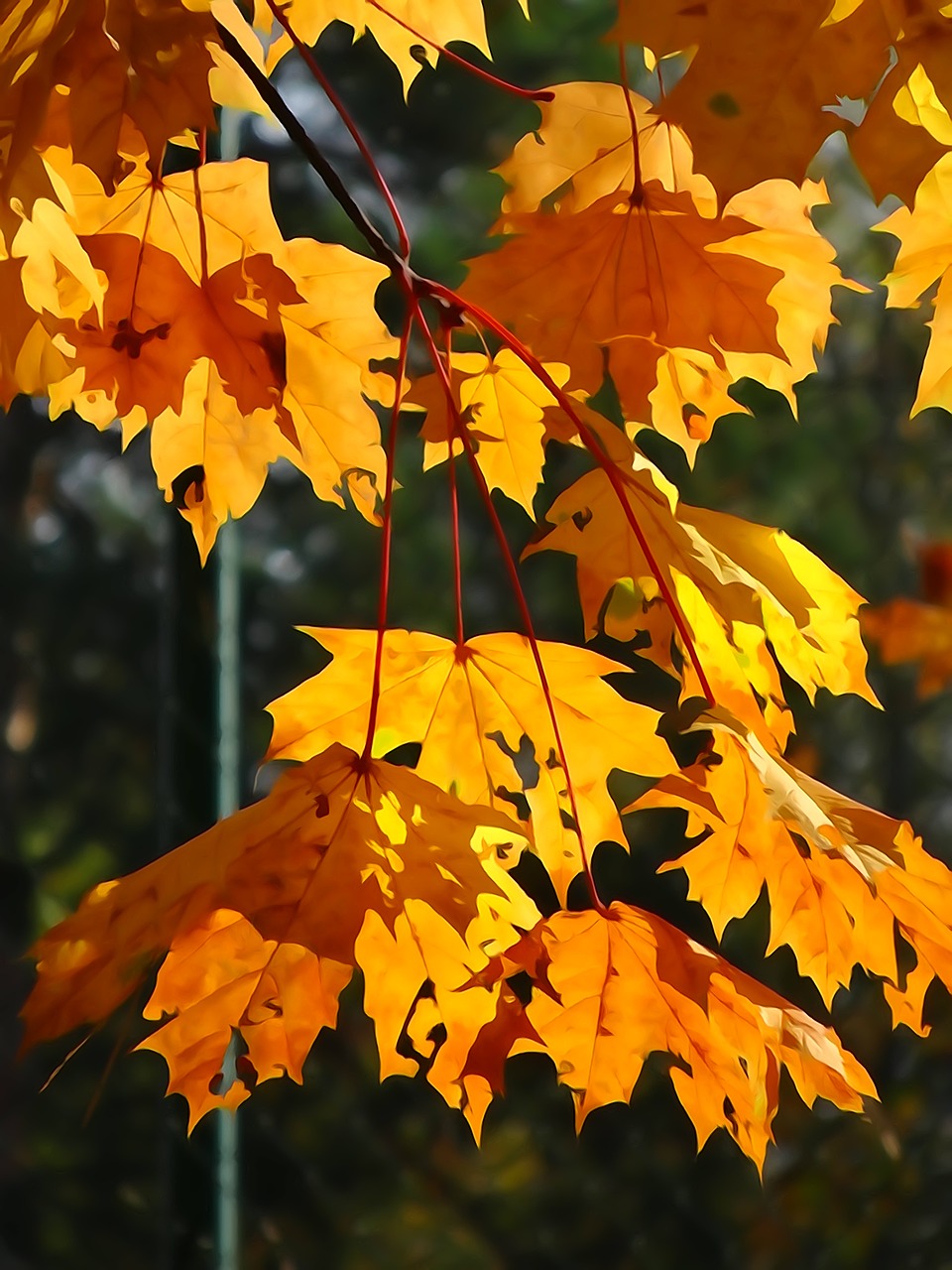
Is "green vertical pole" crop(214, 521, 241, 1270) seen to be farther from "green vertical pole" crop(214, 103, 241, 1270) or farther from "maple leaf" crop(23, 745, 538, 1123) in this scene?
"maple leaf" crop(23, 745, 538, 1123)

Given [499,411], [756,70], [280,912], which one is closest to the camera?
[756,70]

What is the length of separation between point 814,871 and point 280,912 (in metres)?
0.26

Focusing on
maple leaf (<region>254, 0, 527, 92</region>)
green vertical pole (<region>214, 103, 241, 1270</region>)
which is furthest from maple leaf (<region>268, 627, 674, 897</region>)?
green vertical pole (<region>214, 103, 241, 1270</region>)

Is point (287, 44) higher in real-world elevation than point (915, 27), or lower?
higher

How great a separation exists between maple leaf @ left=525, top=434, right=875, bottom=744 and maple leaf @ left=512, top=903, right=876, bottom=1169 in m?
0.17

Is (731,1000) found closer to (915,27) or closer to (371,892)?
(371,892)

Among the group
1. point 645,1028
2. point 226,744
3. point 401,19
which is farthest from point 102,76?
point 226,744

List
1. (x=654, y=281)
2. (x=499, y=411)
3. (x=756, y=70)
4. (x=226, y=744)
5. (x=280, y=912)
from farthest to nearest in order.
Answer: (x=226, y=744), (x=499, y=411), (x=654, y=281), (x=280, y=912), (x=756, y=70)

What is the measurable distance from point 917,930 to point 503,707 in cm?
24

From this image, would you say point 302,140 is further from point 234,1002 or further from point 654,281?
point 234,1002

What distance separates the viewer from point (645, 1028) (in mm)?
556

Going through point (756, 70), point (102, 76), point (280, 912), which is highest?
point (102, 76)

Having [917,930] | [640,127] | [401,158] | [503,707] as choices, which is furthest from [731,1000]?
[401,158]

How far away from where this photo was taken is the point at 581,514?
716 mm
